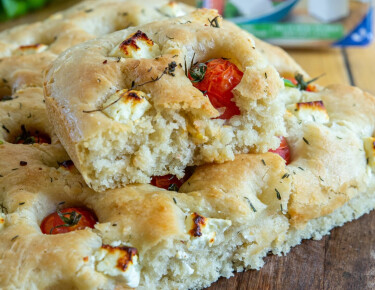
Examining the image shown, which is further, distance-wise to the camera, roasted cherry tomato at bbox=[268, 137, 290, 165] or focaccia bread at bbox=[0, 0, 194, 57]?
focaccia bread at bbox=[0, 0, 194, 57]

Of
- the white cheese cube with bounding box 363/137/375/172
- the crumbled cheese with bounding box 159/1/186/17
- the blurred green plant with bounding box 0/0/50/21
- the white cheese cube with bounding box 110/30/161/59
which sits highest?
the white cheese cube with bounding box 110/30/161/59

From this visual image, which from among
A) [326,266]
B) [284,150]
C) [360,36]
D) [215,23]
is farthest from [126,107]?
[360,36]

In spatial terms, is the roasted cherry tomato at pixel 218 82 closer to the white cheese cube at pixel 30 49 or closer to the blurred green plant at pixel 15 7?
the white cheese cube at pixel 30 49

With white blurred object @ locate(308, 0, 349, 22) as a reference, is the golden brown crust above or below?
above

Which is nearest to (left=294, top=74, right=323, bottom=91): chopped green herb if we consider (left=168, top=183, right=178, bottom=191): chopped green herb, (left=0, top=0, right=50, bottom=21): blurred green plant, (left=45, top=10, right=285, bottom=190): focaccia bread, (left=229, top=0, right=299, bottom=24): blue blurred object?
(left=45, top=10, right=285, bottom=190): focaccia bread

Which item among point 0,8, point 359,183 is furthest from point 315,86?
point 0,8

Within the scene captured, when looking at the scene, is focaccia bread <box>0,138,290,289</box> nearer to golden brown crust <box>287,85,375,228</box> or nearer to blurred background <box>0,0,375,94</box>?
golden brown crust <box>287,85,375,228</box>

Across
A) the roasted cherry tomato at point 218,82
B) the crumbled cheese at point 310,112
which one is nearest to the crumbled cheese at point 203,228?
the roasted cherry tomato at point 218,82

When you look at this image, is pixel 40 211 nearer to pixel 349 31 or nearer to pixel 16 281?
pixel 16 281
